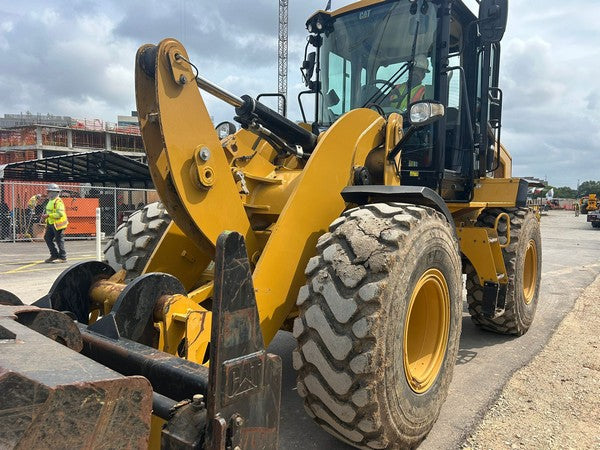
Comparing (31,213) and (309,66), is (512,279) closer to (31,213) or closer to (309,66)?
(309,66)

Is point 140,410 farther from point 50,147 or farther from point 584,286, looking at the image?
point 50,147

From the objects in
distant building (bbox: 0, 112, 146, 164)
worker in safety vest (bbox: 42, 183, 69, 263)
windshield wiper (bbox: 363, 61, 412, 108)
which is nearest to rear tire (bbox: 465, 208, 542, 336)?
windshield wiper (bbox: 363, 61, 412, 108)

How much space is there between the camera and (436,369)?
319 cm

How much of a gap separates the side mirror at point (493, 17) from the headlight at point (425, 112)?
139 centimetres

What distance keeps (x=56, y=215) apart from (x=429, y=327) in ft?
34.7

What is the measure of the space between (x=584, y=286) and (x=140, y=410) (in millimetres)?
9490

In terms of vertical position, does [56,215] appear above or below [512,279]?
above

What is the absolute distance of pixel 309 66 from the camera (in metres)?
4.95

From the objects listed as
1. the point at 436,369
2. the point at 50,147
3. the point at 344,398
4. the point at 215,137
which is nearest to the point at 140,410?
the point at 344,398

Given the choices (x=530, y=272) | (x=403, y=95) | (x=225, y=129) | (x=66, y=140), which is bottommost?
(x=530, y=272)

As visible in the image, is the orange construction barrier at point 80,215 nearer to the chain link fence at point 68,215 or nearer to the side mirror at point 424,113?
the chain link fence at point 68,215

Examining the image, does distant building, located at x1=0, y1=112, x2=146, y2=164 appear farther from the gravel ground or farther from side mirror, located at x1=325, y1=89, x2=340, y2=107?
the gravel ground


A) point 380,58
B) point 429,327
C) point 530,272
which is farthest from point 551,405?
point 380,58

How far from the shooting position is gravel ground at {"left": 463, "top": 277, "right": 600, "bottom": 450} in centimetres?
321
